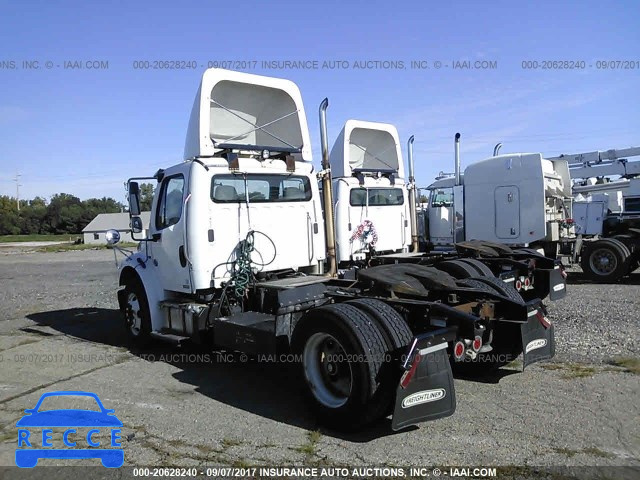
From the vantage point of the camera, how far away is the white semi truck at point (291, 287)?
433 centimetres

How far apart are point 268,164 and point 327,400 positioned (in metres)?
3.66

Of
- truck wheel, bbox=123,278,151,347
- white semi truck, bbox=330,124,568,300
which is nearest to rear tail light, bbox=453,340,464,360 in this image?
truck wheel, bbox=123,278,151,347

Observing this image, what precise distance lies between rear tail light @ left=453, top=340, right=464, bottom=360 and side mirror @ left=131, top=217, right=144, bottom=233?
4.87m

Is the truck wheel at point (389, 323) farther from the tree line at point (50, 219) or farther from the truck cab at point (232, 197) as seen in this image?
the tree line at point (50, 219)

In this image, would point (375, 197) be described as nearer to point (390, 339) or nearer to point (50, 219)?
point (390, 339)

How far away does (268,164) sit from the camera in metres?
7.38

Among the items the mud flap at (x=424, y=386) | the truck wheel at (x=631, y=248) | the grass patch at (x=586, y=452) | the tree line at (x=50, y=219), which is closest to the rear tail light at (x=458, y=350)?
the mud flap at (x=424, y=386)

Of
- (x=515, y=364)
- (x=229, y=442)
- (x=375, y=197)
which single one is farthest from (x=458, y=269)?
(x=375, y=197)

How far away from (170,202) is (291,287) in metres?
2.36

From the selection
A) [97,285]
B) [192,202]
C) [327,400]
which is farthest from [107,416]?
[97,285]

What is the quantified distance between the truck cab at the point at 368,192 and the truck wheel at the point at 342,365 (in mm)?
6515

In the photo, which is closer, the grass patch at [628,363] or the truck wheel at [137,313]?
the grass patch at [628,363]

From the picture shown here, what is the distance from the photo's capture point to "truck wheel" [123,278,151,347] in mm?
7581

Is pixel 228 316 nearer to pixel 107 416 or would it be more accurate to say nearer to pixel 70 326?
pixel 107 416
